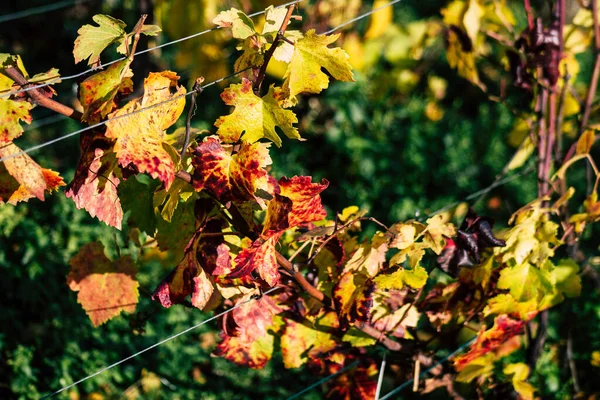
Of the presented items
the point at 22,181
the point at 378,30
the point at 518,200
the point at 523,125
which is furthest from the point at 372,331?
the point at 378,30

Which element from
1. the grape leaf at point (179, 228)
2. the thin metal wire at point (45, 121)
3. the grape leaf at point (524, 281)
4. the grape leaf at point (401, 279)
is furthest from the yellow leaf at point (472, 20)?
the thin metal wire at point (45, 121)

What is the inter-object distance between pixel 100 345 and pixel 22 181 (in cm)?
177

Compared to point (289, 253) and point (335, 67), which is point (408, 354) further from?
point (335, 67)

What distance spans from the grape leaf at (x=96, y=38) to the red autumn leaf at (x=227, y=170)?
214 mm

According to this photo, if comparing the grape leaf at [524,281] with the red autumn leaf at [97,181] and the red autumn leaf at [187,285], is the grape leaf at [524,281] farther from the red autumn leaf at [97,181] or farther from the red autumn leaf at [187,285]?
the red autumn leaf at [97,181]

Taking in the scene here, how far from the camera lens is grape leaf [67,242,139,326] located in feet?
4.88

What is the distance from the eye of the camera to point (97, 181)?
109cm

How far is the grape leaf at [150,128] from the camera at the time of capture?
100 cm

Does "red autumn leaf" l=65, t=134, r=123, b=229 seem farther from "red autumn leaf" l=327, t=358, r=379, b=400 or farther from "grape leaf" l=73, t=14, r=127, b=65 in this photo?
"red autumn leaf" l=327, t=358, r=379, b=400

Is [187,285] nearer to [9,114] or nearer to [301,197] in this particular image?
[301,197]

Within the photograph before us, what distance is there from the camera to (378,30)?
167 inches

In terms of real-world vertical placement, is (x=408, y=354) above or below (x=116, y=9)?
below

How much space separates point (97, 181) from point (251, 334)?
44 centimetres

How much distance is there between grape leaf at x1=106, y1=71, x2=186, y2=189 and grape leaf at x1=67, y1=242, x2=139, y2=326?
20.7 inches
